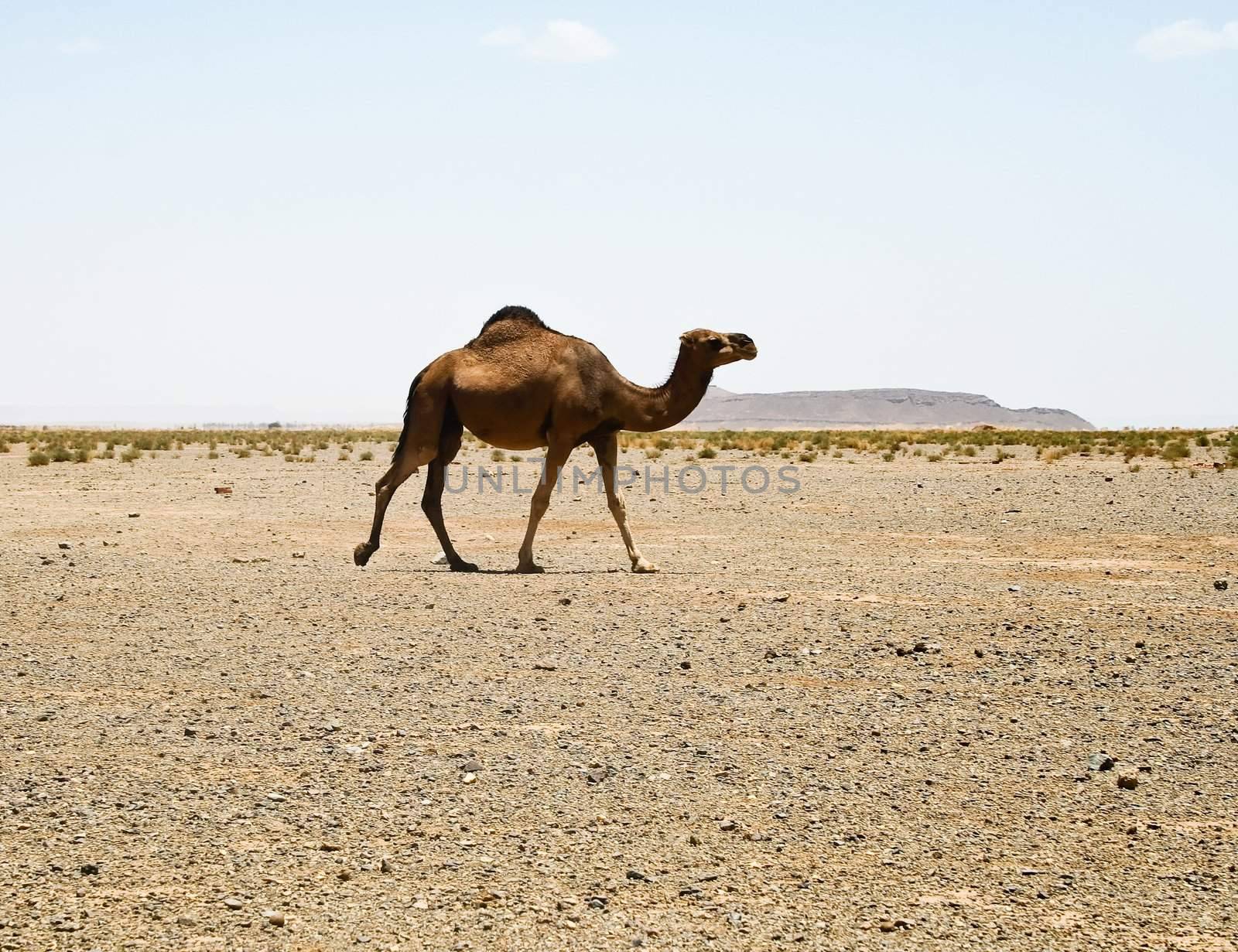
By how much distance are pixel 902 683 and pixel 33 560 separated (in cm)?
1018

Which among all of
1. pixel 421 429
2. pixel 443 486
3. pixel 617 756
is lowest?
pixel 617 756

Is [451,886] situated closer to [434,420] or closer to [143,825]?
[143,825]

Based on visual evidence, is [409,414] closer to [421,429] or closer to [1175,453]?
[421,429]

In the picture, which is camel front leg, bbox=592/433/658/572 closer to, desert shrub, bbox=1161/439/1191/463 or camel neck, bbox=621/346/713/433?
camel neck, bbox=621/346/713/433

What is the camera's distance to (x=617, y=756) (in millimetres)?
7309

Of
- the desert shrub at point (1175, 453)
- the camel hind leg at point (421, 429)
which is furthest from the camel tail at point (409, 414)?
the desert shrub at point (1175, 453)

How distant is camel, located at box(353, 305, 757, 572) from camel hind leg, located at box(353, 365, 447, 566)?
0.04ft

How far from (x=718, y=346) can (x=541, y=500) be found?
8.74ft

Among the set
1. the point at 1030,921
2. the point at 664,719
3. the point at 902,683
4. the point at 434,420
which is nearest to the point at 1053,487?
the point at 434,420

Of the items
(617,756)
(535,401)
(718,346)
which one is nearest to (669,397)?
(718,346)

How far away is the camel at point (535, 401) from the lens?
15.1 metres

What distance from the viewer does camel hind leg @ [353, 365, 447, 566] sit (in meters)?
15.3

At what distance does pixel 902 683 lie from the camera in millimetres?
9109

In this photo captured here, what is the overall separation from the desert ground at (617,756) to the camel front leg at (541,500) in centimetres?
46
